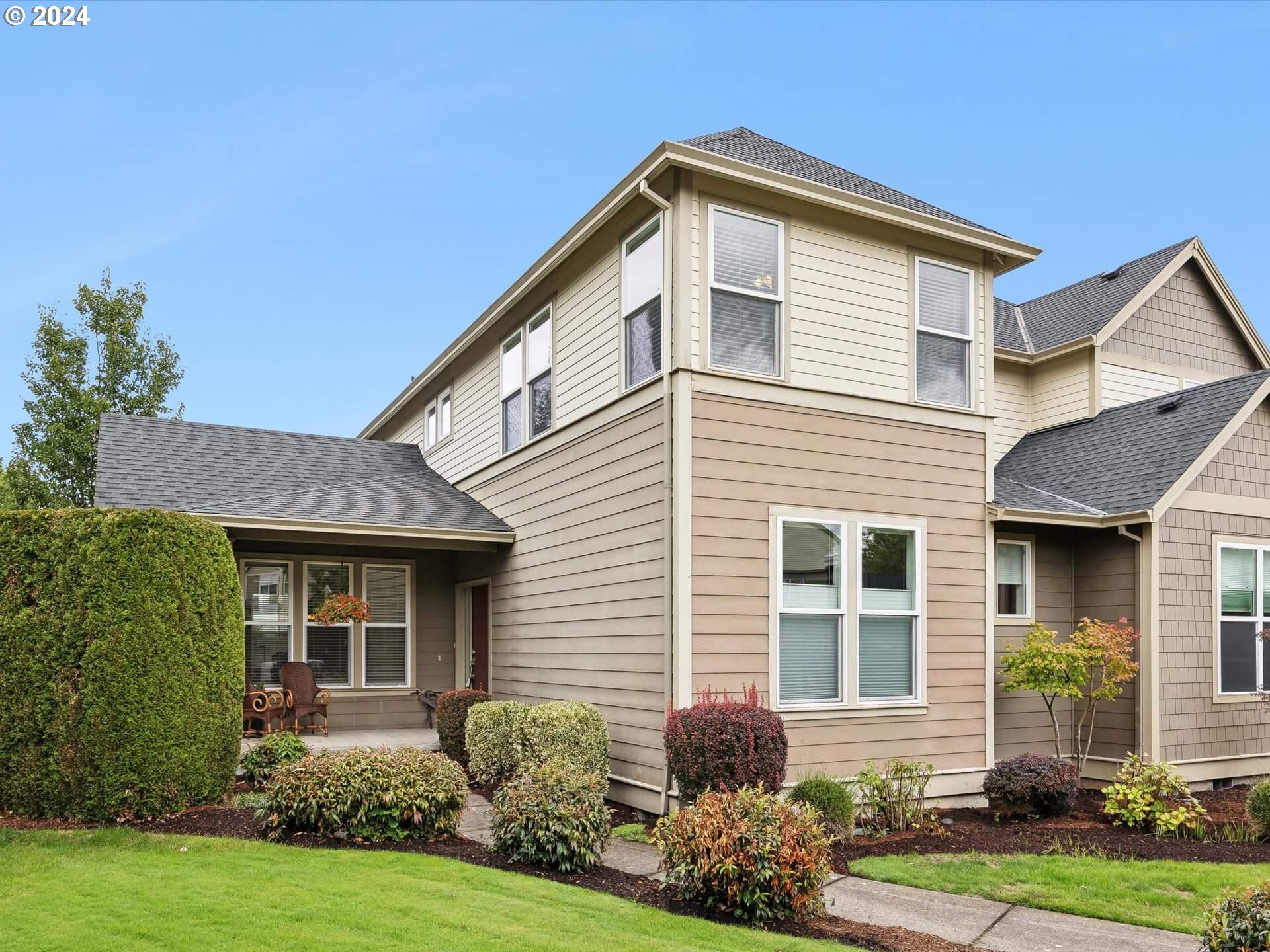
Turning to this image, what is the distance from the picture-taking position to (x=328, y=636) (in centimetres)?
1401

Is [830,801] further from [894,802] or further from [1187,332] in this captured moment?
[1187,332]

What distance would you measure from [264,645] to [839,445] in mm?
8625

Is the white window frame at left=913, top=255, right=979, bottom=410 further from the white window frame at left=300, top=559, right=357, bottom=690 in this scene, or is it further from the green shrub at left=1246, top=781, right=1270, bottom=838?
the white window frame at left=300, top=559, right=357, bottom=690

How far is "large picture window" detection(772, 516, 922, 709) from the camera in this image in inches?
357

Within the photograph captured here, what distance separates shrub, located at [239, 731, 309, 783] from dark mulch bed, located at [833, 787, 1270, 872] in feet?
16.2

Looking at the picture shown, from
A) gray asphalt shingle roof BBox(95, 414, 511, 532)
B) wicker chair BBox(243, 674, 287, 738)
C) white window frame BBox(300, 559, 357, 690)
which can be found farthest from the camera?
white window frame BBox(300, 559, 357, 690)

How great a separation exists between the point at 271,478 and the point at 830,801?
985 cm

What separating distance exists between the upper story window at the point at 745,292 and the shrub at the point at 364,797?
437 cm

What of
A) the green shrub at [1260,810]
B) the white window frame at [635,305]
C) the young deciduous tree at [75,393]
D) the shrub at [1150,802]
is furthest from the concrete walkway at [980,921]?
the young deciduous tree at [75,393]

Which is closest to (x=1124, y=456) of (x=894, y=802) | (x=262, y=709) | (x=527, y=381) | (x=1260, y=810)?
(x=1260, y=810)

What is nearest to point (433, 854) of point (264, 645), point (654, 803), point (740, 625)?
point (654, 803)

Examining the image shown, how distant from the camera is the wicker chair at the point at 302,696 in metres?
13.2

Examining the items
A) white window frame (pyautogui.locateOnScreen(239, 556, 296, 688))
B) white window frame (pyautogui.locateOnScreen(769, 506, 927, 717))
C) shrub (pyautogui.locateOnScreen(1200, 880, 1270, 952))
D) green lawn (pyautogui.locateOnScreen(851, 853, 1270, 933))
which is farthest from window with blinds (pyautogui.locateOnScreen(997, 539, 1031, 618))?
white window frame (pyautogui.locateOnScreen(239, 556, 296, 688))

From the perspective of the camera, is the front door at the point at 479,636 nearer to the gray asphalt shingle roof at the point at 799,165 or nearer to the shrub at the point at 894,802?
A: the shrub at the point at 894,802
